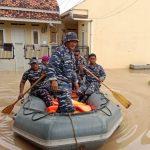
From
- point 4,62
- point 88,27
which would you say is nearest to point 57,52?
point 4,62

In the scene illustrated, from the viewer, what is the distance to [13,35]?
20.0m

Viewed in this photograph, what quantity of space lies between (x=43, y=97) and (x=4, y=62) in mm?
11126

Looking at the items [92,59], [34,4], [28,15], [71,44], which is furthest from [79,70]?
[34,4]

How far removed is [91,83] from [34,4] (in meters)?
12.4

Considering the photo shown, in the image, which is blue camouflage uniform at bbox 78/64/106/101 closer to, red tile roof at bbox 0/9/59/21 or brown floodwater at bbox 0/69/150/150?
brown floodwater at bbox 0/69/150/150

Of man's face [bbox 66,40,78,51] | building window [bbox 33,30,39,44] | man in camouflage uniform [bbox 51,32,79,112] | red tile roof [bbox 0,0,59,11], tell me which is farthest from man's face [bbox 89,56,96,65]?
building window [bbox 33,30,39,44]

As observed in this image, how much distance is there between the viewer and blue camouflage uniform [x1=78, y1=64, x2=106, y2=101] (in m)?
7.84

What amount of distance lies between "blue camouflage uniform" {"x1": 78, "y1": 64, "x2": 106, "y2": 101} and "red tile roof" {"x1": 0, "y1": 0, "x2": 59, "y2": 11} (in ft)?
37.6

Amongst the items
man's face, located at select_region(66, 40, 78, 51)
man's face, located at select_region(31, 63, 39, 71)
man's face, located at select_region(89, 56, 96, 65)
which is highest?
man's face, located at select_region(66, 40, 78, 51)

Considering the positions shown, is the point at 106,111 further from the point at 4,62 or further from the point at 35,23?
the point at 35,23

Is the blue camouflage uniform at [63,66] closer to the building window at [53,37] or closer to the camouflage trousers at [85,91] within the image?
the camouflage trousers at [85,91]

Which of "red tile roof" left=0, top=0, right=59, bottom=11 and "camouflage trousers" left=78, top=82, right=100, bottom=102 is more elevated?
"red tile roof" left=0, top=0, right=59, bottom=11

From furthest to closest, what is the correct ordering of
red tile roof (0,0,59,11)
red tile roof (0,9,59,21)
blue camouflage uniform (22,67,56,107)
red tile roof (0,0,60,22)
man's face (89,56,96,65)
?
1. red tile roof (0,0,59,11)
2. red tile roof (0,0,60,22)
3. red tile roof (0,9,59,21)
4. man's face (89,56,96,65)
5. blue camouflage uniform (22,67,56,107)

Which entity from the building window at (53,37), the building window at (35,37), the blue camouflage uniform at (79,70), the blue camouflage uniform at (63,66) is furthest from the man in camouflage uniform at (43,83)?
the building window at (53,37)
